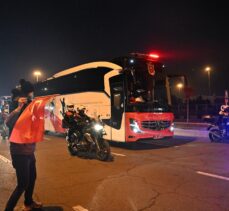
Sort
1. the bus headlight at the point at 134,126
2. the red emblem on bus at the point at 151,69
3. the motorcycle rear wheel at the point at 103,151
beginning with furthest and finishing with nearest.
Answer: the red emblem on bus at the point at 151,69 → the bus headlight at the point at 134,126 → the motorcycle rear wheel at the point at 103,151

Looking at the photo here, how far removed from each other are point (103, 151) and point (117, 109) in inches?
119

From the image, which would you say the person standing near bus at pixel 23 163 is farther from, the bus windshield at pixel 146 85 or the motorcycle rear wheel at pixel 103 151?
the bus windshield at pixel 146 85

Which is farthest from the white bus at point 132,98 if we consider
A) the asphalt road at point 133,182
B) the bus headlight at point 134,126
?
the asphalt road at point 133,182

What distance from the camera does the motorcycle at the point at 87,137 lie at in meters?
9.72

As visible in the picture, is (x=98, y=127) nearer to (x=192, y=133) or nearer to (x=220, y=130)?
(x=220, y=130)

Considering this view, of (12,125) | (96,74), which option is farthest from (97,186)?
(96,74)

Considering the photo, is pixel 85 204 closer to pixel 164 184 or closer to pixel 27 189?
pixel 27 189

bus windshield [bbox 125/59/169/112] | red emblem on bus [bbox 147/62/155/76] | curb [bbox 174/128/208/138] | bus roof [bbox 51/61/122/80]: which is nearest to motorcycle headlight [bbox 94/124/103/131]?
bus windshield [bbox 125/59/169/112]

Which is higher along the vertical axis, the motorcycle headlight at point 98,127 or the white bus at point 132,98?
the white bus at point 132,98

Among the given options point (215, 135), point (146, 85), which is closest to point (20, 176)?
point (146, 85)

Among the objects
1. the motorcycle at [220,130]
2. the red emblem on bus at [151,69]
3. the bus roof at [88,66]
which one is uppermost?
the bus roof at [88,66]

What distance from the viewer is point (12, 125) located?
15.5 feet

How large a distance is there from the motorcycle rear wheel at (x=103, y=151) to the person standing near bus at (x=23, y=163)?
4537mm

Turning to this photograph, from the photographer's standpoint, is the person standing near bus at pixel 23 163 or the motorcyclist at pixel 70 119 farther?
the motorcyclist at pixel 70 119
